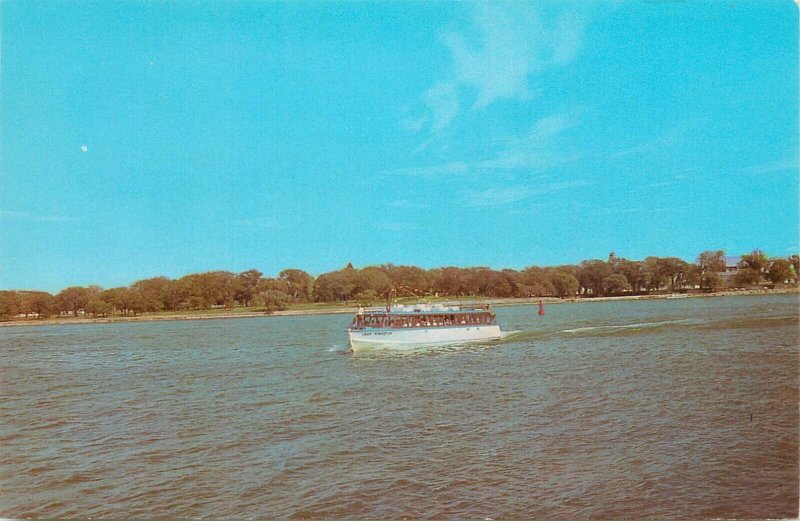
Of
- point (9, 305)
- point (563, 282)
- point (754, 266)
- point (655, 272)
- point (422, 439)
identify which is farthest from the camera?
point (563, 282)

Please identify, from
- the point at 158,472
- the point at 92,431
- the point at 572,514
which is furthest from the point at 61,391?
the point at 572,514

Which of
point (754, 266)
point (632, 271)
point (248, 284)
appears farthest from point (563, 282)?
point (248, 284)

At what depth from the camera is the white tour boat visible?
114ft

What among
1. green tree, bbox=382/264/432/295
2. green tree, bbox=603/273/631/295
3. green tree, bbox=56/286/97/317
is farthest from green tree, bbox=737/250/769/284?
green tree, bbox=56/286/97/317

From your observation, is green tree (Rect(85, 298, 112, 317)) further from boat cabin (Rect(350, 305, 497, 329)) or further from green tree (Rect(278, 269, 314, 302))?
boat cabin (Rect(350, 305, 497, 329))

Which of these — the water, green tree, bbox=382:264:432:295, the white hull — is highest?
green tree, bbox=382:264:432:295

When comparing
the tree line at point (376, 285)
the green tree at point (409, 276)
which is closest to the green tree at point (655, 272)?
the tree line at point (376, 285)

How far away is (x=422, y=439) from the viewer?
13633 millimetres

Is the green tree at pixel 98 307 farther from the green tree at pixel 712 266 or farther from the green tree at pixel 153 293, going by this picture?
the green tree at pixel 712 266

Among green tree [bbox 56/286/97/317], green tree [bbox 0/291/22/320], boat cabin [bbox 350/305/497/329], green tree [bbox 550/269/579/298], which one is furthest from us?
green tree [bbox 550/269/579/298]

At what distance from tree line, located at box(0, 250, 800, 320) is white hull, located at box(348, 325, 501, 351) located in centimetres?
4404

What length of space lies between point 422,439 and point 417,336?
73.1 ft

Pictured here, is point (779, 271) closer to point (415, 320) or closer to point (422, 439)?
point (415, 320)

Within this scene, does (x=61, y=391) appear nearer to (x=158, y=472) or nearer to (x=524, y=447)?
(x=158, y=472)
